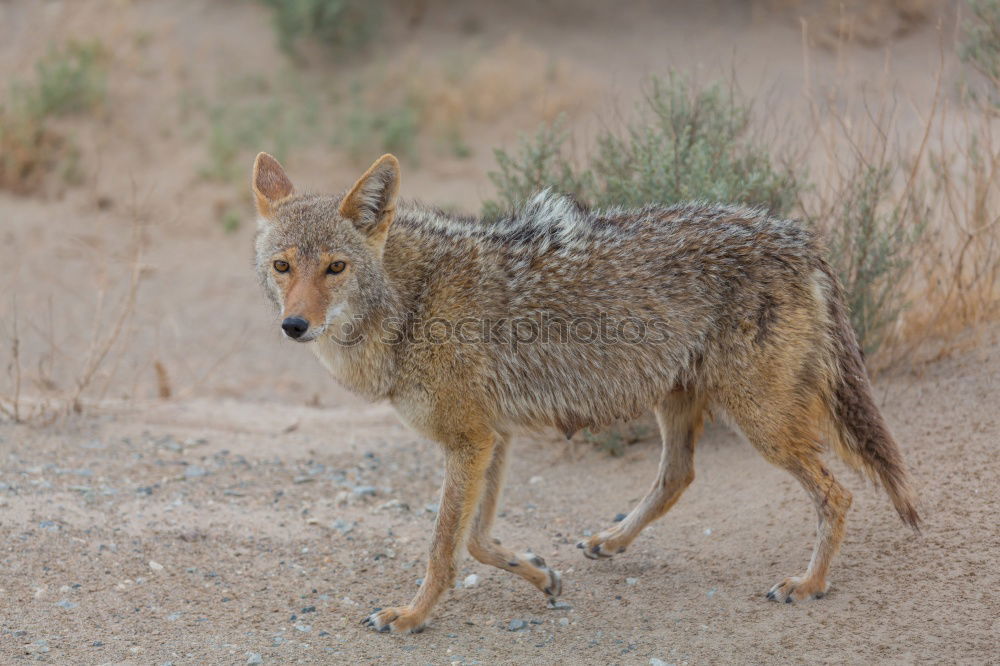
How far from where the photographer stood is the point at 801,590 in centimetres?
471

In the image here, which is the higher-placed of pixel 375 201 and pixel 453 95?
pixel 375 201

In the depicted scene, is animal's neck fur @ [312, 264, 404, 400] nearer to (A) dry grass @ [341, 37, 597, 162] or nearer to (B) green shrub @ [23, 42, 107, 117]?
(A) dry grass @ [341, 37, 597, 162]

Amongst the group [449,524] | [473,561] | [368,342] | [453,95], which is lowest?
[473,561]

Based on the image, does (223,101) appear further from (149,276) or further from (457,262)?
(457,262)

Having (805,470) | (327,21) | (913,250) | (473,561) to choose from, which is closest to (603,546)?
(473,561)

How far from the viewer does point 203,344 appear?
471 inches

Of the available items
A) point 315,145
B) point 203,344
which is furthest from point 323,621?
point 315,145

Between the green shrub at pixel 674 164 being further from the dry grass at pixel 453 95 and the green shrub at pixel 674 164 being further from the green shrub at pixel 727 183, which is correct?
the dry grass at pixel 453 95

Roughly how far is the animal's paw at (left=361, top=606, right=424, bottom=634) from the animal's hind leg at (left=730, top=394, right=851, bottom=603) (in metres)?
1.72

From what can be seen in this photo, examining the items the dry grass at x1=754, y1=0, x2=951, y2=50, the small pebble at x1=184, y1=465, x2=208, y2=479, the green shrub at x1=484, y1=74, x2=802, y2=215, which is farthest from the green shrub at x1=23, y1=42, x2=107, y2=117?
the dry grass at x1=754, y1=0, x2=951, y2=50

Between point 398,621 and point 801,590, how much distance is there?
1934mm

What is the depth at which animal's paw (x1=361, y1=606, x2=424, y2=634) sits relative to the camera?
4633 millimetres

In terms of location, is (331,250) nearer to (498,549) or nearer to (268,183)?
(268,183)

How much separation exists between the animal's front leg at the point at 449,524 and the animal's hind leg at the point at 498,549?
23cm
